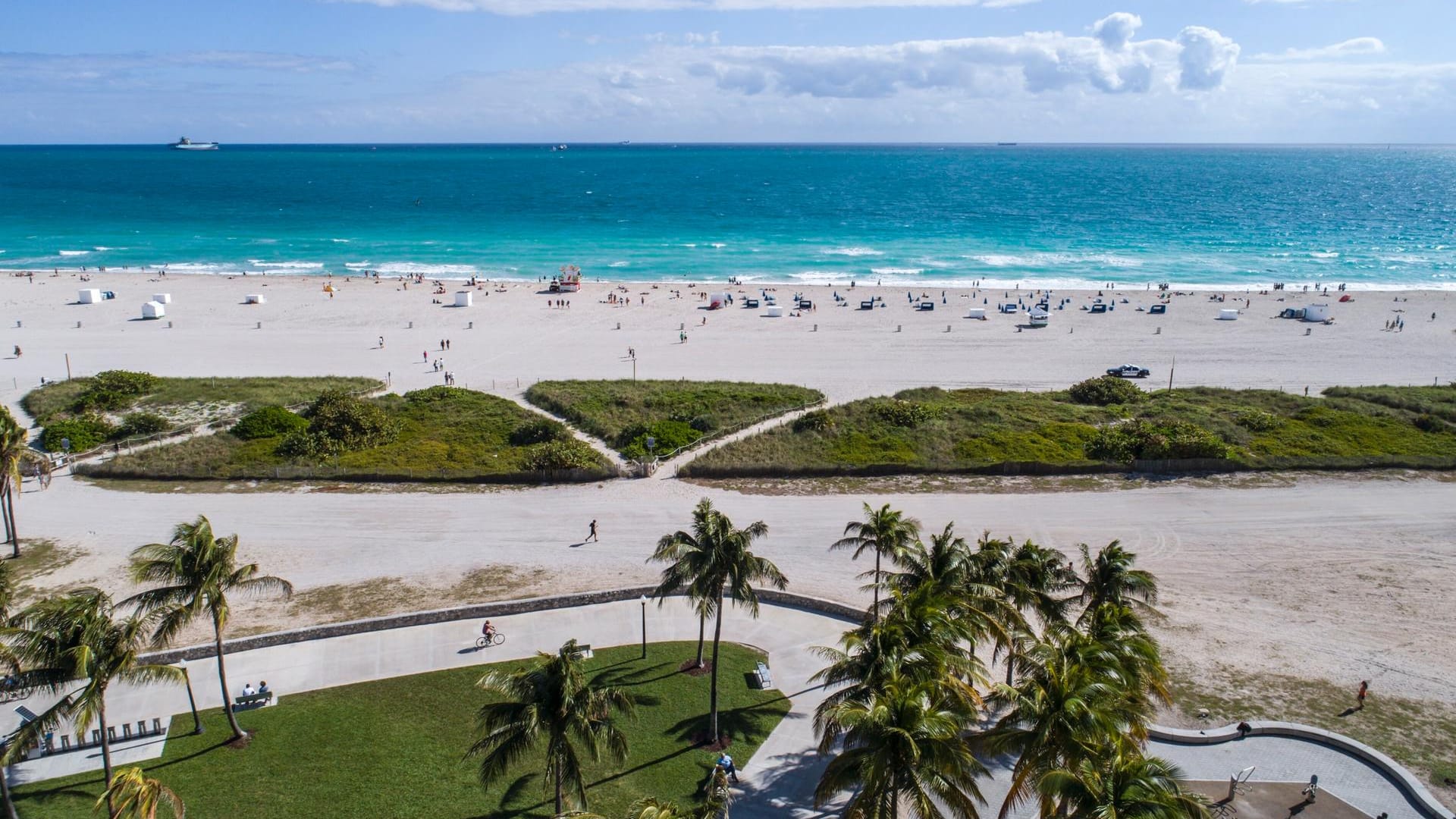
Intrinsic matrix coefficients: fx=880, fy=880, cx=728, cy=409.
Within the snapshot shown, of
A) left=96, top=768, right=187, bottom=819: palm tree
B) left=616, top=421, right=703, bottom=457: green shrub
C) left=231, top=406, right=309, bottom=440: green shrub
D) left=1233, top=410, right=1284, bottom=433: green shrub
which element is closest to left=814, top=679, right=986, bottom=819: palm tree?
left=96, top=768, right=187, bottom=819: palm tree

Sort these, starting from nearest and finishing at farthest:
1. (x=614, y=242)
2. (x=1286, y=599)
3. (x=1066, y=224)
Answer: (x=1286, y=599) → (x=614, y=242) → (x=1066, y=224)

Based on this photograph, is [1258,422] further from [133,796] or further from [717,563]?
[133,796]

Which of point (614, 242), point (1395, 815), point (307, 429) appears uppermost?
point (614, 242)

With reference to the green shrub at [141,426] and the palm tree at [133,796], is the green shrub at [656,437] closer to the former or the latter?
the green shrub at [141,426]

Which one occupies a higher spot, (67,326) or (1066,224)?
(1066,224)

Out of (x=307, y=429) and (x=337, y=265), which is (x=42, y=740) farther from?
(x=337, y=265)

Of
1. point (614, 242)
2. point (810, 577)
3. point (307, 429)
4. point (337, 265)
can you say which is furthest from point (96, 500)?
point (614, 242)

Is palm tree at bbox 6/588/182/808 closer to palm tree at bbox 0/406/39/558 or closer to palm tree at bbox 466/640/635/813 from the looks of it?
palm tree at bbox 466/640/635/813
